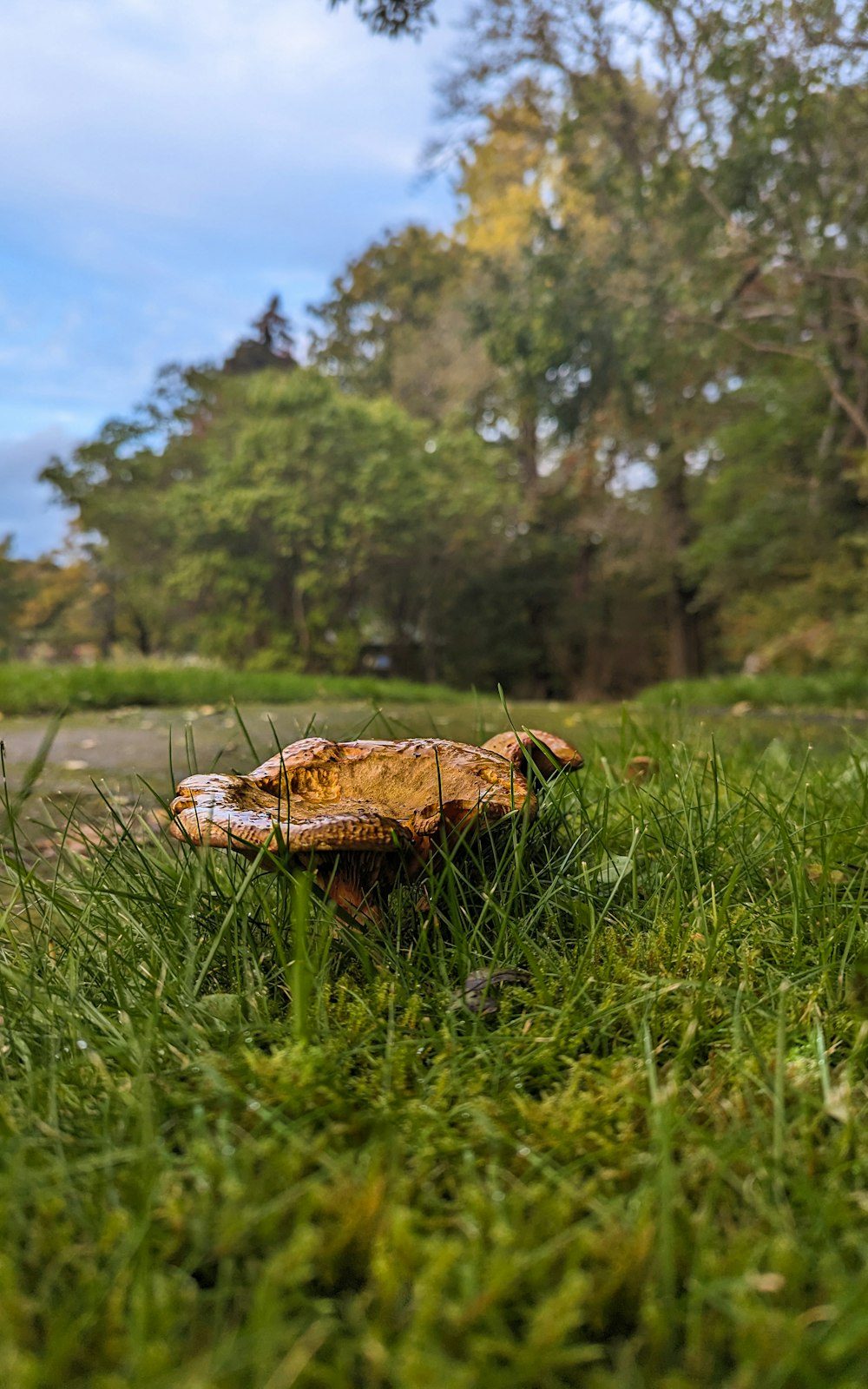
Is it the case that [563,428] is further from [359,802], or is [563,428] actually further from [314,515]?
[359,802]

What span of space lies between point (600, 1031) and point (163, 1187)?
0.63 metres

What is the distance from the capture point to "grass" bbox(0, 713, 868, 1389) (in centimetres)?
78

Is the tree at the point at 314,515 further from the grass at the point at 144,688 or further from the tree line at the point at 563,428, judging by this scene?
the grass at the point at 144,688

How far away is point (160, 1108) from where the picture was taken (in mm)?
1062

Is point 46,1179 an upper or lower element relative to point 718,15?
lower

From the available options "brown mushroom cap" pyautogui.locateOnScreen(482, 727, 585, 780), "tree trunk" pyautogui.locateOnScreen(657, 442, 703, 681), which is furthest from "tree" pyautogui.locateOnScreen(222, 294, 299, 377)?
"brown mushroom cap" pyautogui.locateOnScreen(482, 727, 585, 780)

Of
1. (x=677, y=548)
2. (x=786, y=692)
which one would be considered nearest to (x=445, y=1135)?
(x=786, y=692)

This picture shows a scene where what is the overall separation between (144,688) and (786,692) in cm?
692

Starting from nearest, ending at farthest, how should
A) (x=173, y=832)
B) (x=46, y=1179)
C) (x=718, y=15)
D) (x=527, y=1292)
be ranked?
1. (x=527, y=1292)
2. (x=46, y=1179)
3. (x=173, y=832)
4. (x=718, y=15)

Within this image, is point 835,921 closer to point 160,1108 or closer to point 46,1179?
point 160,1108

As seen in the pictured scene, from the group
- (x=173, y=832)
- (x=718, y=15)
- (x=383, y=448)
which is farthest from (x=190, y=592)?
(x=173, y=832)

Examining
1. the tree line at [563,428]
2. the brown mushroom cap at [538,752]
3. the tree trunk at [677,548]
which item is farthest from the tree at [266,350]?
the brown mushroom cap at [538,752]

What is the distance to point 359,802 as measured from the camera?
1.56m

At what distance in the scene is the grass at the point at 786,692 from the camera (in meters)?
10.2
